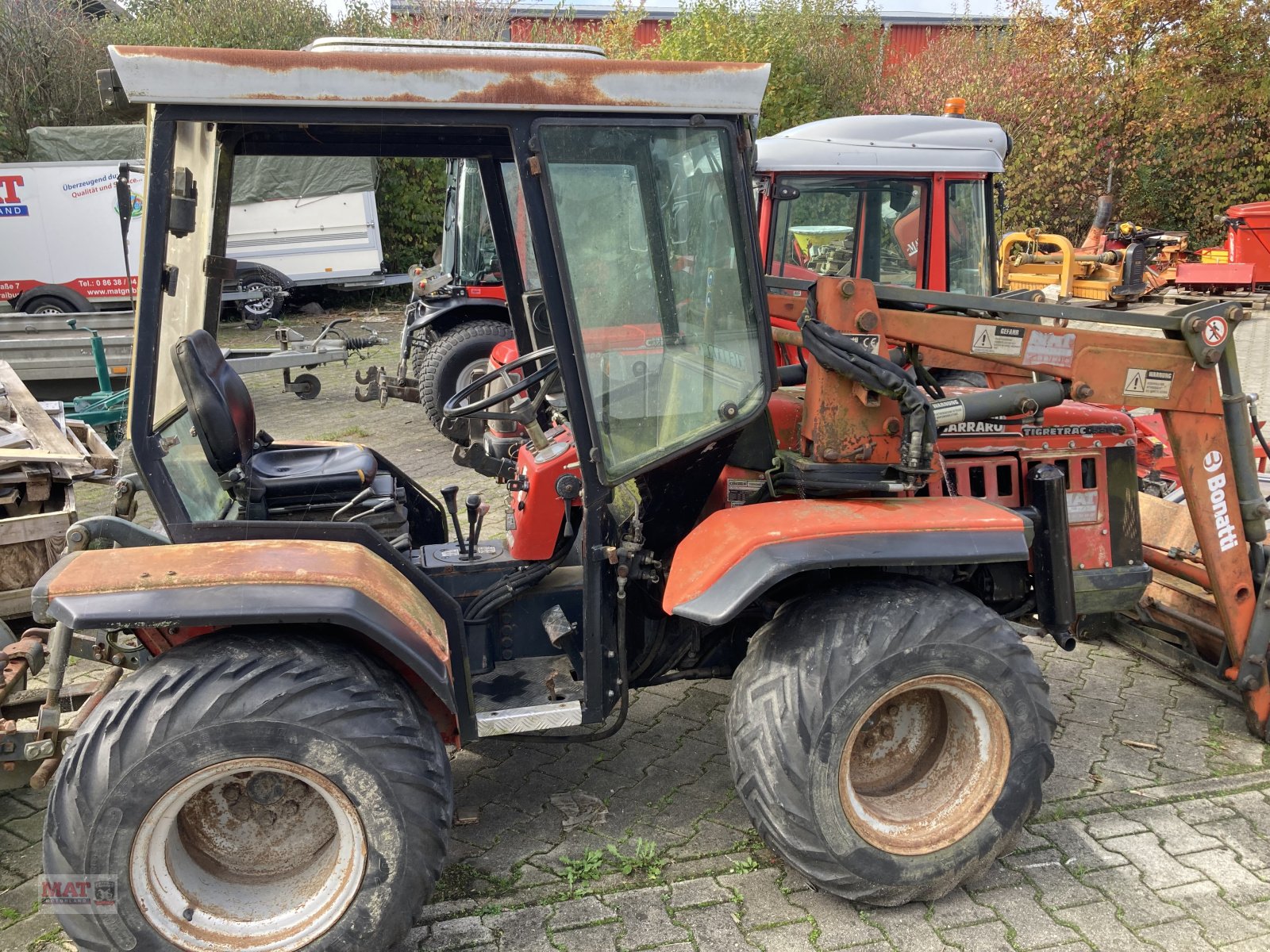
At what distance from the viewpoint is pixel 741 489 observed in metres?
3.12

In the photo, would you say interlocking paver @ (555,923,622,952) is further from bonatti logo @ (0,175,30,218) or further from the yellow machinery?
bonatti logo @ (0,175,30,218)

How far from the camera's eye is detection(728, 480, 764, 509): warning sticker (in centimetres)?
312

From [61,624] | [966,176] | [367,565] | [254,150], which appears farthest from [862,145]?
[61,624]

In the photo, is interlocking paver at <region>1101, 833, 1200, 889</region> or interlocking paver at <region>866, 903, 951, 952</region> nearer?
interlocking paver at <region>866, 903, 951, 952</region>

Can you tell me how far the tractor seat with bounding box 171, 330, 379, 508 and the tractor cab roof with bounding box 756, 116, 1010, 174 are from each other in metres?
4.71

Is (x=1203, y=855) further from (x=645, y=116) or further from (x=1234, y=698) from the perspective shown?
(x=645, y=116)

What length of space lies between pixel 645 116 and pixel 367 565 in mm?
1400

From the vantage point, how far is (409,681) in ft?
8.98

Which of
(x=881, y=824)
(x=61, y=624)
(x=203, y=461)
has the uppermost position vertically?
(x=203, y=461)

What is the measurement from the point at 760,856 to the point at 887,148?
573 cm

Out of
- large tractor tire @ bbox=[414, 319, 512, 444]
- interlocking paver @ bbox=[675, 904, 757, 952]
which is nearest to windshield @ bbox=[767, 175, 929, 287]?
large tractor tire @ bbox=[414, 319, 512, 444]

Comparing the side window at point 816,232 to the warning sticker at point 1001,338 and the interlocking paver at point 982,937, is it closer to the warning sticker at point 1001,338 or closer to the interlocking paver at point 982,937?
the warning sticker at point 1001,338

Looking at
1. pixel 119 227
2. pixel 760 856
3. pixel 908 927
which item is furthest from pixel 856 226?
pixel 119 227

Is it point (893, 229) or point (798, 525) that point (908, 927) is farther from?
point (893, 229)
